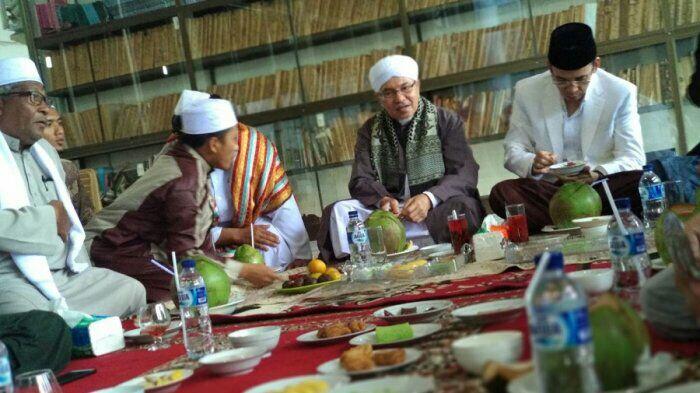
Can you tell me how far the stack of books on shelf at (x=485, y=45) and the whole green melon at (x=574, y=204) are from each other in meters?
2.31

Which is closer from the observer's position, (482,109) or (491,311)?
(491,311)

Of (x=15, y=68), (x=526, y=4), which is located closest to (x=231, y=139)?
(x=15, y=68)

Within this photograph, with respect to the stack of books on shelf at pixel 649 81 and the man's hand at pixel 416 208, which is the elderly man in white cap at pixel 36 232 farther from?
the stack of books on shelf at pixel 649 81

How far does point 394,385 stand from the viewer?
55.2 inches

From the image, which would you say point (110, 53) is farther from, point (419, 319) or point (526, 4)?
point (419, 319)

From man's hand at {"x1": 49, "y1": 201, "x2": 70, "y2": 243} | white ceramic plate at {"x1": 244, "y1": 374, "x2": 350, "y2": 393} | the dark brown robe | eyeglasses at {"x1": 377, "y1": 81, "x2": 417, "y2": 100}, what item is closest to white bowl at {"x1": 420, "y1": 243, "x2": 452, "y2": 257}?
the dark brown robe

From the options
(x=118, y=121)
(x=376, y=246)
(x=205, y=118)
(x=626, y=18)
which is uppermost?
(x=118, y=121)

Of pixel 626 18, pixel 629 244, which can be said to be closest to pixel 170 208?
pixel 629 244

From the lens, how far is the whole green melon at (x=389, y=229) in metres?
3.86

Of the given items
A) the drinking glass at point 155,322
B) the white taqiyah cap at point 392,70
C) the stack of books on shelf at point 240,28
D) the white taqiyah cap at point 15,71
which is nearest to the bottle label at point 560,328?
the drinking glass at point 155,322

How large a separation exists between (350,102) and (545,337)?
208 inches

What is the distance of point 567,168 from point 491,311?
7.90 feet

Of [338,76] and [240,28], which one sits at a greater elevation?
[240,28]

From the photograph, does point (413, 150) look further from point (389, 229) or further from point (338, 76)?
point (338, 76)
